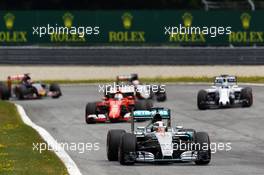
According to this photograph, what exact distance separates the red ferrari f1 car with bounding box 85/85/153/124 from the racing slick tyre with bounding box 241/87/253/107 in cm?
439

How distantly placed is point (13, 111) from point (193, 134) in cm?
1467

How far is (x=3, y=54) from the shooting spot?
48.3 metres

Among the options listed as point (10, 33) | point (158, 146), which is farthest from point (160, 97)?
point (158, 146)

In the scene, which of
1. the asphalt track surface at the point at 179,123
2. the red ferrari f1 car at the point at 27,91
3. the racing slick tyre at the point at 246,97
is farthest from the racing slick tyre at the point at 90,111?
the red ferrari f1 car at the point at 27,91

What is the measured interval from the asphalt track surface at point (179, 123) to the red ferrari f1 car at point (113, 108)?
1.34 feet

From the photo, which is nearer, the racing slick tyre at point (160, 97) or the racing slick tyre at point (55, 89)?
the racing slick tyre at point (160, 97)

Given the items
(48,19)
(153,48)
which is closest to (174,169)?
(153,48)

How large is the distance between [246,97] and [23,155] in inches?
580

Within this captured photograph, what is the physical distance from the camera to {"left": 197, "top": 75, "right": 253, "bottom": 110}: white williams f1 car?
33219mm

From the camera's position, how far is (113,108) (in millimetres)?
29438

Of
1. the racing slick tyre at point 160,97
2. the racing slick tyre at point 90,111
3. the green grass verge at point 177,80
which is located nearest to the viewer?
the racing slick tyre at point 90,111

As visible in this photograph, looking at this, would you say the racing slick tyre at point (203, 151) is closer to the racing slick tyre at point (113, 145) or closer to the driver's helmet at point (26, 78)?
the racing slick tyre at point (113, 145)

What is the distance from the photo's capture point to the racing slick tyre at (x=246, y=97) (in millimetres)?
33312

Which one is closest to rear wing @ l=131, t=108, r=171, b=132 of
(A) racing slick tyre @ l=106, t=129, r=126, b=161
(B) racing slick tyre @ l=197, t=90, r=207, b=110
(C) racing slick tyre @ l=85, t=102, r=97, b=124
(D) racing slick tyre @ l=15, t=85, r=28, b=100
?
(A) racing slick tyre @ l=106, t=129, r=126, b=161
